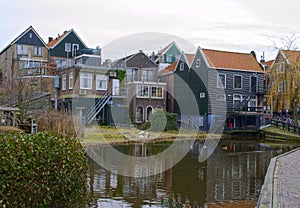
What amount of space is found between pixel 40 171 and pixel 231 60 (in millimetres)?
36286

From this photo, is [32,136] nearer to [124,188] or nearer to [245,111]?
[124,188]

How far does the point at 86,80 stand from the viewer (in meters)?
36.2

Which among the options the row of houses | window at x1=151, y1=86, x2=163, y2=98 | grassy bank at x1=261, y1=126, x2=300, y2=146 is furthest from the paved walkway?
window at x1=151, y1=86, x2=163, y2=98

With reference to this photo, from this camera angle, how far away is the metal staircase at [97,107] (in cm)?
3385

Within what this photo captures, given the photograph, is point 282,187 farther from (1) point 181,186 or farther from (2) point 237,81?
(2) point 237,81

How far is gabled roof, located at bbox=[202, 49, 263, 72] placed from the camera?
128 ft

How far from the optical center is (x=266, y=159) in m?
18.8

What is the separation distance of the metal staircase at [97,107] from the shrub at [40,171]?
2607 centimetres

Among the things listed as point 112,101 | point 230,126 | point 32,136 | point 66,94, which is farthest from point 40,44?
point 32,136

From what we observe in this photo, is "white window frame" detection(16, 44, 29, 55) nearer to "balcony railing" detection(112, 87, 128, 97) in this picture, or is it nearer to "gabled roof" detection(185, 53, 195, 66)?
"balcony railing" detection(112, 87, 128, 97)

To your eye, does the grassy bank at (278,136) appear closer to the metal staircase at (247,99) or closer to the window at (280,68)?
the metal staircase at (247,99)

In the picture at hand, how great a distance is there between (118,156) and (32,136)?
12.6m

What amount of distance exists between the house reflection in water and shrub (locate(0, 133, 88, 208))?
195 cm

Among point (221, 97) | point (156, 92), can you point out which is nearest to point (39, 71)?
point (156, 92)
